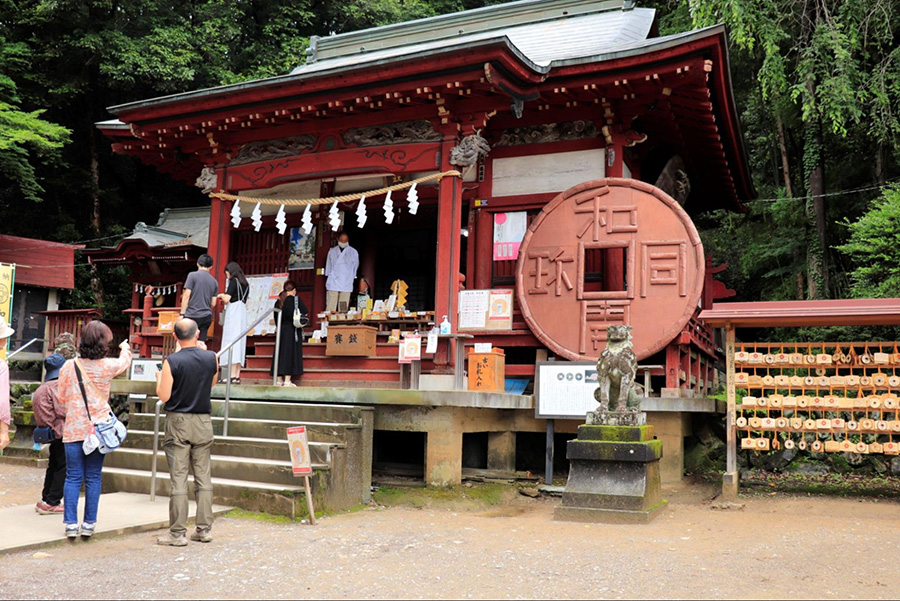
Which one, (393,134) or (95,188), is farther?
(95,188)

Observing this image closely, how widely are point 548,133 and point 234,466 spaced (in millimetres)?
6653

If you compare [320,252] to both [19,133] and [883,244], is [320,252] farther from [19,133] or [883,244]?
[19,133]

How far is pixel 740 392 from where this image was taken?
11.4m

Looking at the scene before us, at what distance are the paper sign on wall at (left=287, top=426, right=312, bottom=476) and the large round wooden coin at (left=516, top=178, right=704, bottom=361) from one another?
4.58m

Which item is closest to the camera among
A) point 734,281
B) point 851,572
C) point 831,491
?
point 851,572

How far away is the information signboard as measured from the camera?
31.1 feet

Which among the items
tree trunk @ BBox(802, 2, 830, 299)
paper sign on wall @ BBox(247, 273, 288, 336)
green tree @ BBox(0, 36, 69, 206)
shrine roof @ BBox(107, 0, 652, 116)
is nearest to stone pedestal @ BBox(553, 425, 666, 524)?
shrine roof @ BBox(107, 0, 652, 116)

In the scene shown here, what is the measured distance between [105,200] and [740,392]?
842 inches

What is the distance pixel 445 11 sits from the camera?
2748cm

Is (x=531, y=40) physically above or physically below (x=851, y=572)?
above

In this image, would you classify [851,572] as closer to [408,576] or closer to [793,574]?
[793,574]

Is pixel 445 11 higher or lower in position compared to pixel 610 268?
higher

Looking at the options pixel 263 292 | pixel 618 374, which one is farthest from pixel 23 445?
pixel 618 374

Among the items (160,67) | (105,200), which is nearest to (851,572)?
(160,67)
